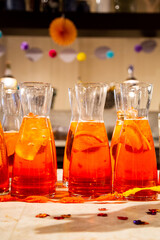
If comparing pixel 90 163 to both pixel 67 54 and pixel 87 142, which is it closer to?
pixel 87 142

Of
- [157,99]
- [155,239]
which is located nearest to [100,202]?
[155,239]

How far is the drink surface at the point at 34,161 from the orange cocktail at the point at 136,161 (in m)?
0.15

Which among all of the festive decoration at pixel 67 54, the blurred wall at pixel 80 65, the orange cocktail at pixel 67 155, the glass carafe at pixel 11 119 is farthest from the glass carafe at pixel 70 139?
the blurred wall at pixel 80 65

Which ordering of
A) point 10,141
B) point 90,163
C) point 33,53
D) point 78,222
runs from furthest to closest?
point 33,53 < point 10,141 < point 90,163 < point 78,222

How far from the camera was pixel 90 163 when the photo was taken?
67 cm

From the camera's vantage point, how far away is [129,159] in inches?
27.1

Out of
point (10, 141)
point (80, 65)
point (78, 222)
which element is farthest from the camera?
point (80, 65)

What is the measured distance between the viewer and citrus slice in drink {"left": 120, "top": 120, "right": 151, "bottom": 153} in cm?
69

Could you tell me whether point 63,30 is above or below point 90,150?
above

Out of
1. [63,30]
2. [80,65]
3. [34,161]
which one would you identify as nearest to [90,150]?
[34,161]

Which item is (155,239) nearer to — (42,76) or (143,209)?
(143,209)

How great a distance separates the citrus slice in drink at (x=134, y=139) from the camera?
0.69 meters

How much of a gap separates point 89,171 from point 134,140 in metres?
0.12

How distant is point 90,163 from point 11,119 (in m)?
0.30
